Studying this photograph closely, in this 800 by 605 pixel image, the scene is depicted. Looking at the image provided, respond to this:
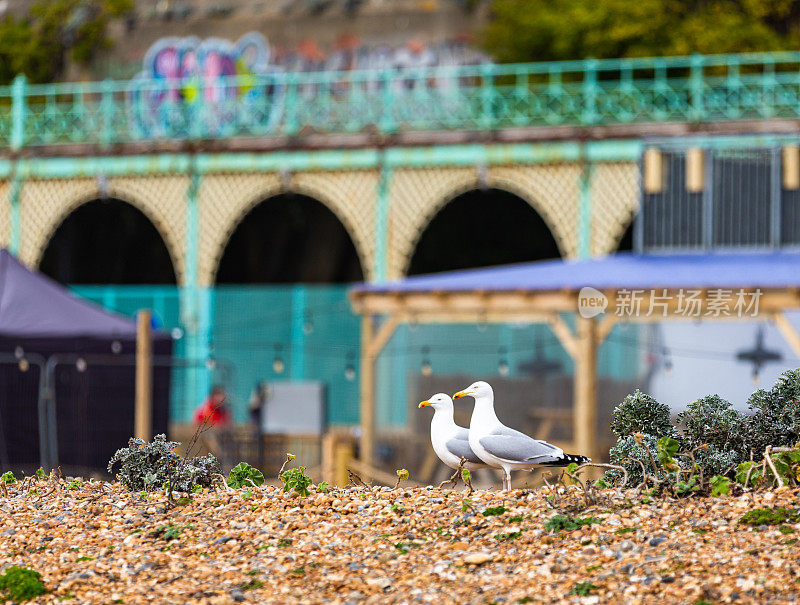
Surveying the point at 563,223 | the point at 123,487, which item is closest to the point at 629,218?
the point at 563,223

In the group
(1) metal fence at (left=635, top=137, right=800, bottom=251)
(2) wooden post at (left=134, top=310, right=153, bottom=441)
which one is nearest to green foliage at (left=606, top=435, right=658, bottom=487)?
(2) wooden post at (left=134, top=310, right=153, bottom=441)

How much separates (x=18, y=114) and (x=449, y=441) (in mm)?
16031

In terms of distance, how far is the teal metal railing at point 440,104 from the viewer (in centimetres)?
1917

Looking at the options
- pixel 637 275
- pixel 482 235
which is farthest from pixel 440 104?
pixel 637 275

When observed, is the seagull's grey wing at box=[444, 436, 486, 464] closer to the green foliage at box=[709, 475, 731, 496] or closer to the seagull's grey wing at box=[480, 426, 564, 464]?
the seagull's grey wing at box=[480, 426, 564, 464]

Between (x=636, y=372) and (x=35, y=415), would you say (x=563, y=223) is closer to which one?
(x=636, y=372)

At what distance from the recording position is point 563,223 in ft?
62.0

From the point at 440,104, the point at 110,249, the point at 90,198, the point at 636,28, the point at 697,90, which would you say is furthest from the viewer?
the point at 110,249

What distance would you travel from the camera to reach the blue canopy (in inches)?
515

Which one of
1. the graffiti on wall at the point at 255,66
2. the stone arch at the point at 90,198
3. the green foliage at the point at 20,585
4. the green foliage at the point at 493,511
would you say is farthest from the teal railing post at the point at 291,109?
the green foliage at the point at 20,585

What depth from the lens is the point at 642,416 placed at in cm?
759

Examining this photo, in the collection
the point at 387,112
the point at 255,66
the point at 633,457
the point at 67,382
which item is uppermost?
the point at 255,66

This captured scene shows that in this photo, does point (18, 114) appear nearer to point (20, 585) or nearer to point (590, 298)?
point (590, 298)

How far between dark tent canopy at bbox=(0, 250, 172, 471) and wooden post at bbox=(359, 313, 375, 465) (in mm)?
1963
